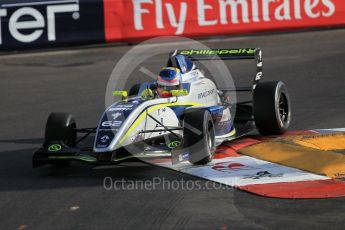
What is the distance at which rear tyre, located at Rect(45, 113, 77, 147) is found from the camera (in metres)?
10.9

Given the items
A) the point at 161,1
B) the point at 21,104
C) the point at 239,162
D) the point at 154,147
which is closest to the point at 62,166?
the point at 154,147

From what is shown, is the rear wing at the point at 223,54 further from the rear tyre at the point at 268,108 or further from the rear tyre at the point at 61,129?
the rear tyre at the point at 61,129

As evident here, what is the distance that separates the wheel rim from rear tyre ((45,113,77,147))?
318cm

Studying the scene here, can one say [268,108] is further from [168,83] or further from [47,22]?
[47,22]

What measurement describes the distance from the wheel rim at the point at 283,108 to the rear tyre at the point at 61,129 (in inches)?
125

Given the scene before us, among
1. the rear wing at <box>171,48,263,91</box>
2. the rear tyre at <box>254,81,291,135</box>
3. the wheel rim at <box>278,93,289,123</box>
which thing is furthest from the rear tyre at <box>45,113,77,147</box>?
the wheel rim at <box>278,93,289,123</box>

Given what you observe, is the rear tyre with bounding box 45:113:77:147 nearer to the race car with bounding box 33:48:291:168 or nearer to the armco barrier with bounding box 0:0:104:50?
the race car with bounding box 33:48:291:168

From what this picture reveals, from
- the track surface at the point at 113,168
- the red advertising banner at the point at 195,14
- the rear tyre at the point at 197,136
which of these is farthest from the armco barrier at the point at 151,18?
the rear tyre at the point at 197,136

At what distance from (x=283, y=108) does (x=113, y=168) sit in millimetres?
3127

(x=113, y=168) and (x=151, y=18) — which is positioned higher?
(x=151, y=18)

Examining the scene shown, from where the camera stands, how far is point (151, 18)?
21.6m

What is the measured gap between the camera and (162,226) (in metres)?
8.00

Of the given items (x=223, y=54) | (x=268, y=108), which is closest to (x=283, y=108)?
(x=268, y=108)

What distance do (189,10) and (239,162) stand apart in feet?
37.6
